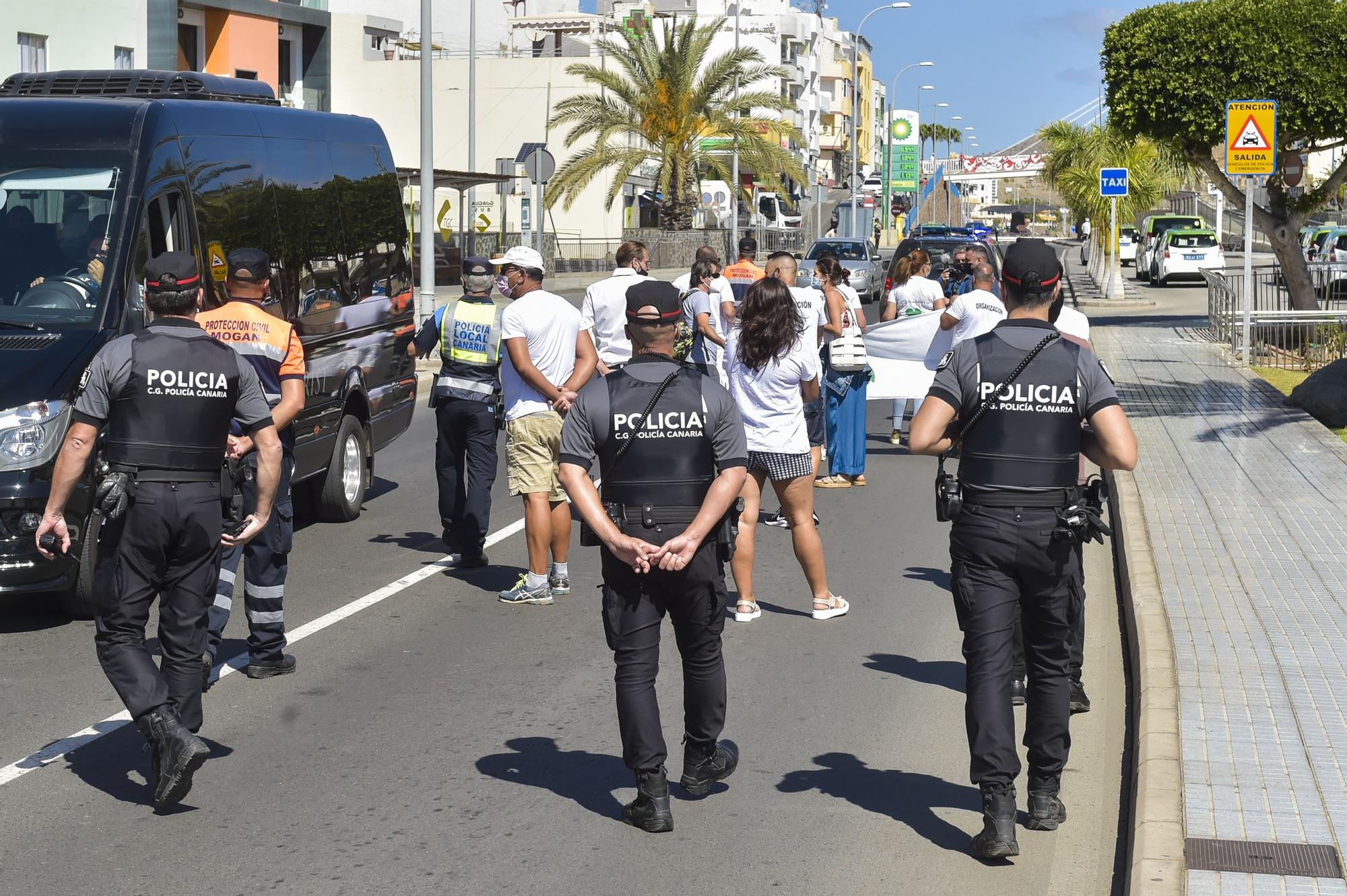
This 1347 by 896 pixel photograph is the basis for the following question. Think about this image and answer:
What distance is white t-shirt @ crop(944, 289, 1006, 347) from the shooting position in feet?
37.6

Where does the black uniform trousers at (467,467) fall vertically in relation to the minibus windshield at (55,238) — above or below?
below

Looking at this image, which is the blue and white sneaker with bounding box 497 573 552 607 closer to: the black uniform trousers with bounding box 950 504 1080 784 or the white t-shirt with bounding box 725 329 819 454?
the white t-shirt with bounding box 725 329 819 454

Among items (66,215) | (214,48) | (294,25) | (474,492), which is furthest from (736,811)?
(294,25)

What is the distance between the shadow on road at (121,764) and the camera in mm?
5816

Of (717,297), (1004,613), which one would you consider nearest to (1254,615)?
(1004,613)

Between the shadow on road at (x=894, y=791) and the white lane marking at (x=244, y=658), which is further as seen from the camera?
the white lane marking at (x=244, y=658)

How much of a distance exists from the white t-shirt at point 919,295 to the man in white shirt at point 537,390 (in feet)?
22.9

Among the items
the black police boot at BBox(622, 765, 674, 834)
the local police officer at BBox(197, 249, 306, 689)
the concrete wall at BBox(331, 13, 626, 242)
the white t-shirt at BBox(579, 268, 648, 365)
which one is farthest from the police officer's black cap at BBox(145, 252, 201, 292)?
the concrete wall at BBox(331, 13, 626, 242)

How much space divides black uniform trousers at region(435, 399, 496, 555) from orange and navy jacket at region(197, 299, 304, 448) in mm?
2508

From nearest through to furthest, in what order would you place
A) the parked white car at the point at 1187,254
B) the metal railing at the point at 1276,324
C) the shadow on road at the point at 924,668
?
the shadow on road at the point at 924,668, the metal railing at the point at 1276,324, the parked white car at the point at 1187,254

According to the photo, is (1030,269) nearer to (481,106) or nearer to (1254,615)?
(1254,615)

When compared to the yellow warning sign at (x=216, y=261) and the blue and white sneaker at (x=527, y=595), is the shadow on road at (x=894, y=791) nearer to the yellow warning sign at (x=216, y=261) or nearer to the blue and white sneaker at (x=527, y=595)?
the blue and white sneaker at (x=527, y=595)

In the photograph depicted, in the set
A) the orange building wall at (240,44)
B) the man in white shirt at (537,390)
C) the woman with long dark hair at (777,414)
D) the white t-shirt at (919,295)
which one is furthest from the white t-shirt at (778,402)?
the orange building wall at (240,44)

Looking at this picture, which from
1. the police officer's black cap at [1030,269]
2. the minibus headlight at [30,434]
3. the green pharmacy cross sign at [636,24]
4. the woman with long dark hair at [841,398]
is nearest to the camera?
the police officer's black cap at [1030,269]
